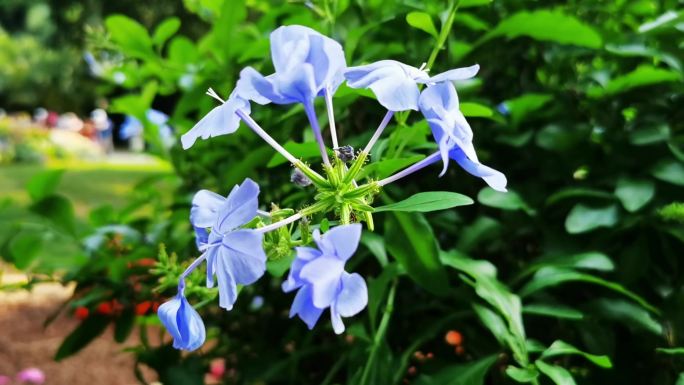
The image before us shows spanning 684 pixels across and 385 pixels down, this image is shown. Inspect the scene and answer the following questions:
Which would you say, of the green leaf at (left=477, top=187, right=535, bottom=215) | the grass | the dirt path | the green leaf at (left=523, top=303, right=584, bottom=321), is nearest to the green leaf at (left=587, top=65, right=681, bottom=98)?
the green leaf at (left=477, top=187, right=535, bottom=215)

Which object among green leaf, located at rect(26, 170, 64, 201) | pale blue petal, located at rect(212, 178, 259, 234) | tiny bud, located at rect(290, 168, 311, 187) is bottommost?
green leaf, located at rect(26, 170, 64, 201)

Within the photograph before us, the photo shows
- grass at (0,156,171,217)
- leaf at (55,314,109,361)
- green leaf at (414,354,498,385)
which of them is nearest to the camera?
green leaf at (414,354,498,385)

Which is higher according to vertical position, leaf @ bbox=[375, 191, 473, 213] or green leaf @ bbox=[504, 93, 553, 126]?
leaf @ bbox=[375, 191, 473, 213]

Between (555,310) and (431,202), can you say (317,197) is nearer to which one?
(431,202)

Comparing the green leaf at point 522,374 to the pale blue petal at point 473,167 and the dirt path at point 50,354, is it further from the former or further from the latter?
the dirt path at point 50,354

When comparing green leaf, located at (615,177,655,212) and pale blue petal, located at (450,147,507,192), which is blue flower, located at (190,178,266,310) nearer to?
pale blue petal, located at (450,147,507,192)

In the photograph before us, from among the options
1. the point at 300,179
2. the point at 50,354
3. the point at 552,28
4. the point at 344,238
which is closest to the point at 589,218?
the point at 552,28

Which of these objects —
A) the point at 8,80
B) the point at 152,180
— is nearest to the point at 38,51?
the point at 8,80
